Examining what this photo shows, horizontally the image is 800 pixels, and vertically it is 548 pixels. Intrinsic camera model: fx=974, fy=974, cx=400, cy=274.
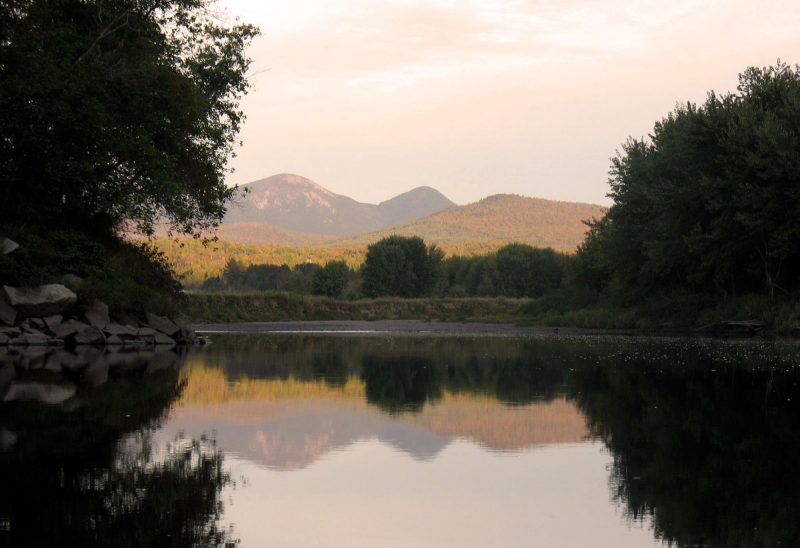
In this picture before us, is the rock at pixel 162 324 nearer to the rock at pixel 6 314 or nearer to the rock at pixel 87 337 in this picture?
the rock at pixel 87 337

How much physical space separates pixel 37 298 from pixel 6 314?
90 cm

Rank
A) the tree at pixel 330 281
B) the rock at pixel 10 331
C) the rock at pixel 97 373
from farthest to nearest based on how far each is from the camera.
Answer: the tree at pixel 330 281, the rock at pixel 10 331, the rock at pixel 97 373

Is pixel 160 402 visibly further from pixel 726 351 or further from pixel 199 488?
pixel 726 351

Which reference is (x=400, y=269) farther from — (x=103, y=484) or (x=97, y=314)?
(x=103, y=484)

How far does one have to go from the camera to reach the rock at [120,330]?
94.4ft

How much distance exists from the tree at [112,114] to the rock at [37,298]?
13.2ft

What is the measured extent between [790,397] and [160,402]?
373 inches

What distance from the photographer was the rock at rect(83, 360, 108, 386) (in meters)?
16.5

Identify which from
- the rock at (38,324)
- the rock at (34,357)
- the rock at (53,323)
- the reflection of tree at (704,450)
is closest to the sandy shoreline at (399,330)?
the rock at (53,323)

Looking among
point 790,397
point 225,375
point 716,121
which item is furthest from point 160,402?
point 716,121

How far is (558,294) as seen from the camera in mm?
70125

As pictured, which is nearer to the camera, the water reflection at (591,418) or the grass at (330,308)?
the water reflection at (591,418)

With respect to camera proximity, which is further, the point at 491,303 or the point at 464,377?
the point at 491,303

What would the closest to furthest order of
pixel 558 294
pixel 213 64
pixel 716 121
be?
1. pixel 213 64
2. pixel 716 121
3. pixel 558 294
